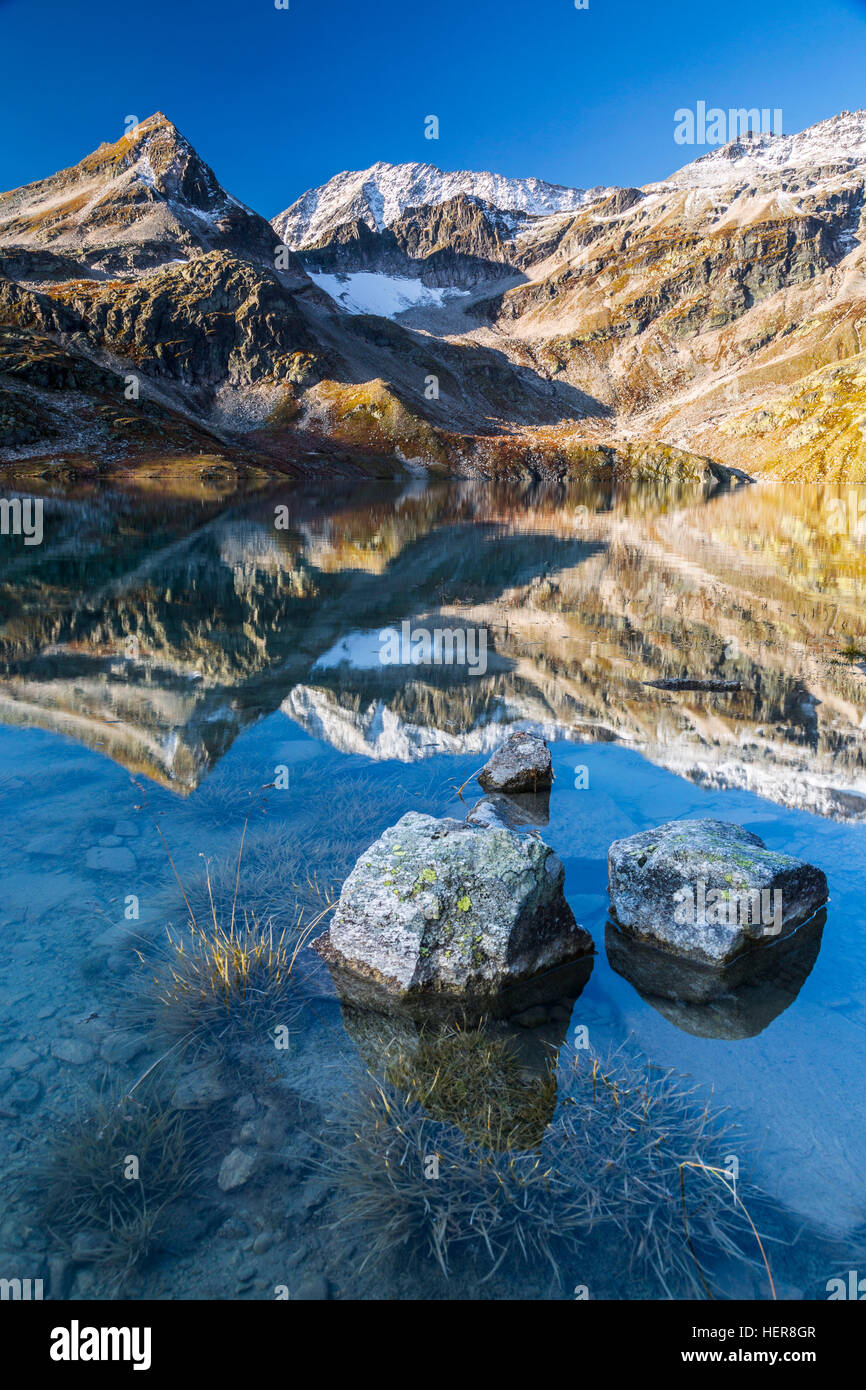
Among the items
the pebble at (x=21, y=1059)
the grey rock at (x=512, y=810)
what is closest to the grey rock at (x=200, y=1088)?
the pebble at (x=21, y=1059)

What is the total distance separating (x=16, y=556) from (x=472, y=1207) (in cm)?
4055

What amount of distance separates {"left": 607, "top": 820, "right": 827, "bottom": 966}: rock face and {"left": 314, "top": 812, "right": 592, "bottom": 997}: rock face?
2.87 ft

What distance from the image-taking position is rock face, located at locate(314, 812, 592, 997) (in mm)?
6551

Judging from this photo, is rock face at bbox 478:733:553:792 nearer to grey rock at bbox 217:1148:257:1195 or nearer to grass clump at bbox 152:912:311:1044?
grass clump at bbox 152:912:311:1044

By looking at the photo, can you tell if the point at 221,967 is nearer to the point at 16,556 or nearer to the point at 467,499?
the point at 16,556

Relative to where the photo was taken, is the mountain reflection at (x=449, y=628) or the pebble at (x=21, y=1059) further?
the mountain reflection at (x=449, y=628)

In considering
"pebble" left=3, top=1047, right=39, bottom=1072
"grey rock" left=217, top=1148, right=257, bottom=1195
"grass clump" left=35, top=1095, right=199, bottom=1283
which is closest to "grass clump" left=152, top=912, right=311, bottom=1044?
"grass clump" left=35, top=1095, right=199, bottom=1283

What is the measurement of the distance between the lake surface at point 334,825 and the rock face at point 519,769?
12.5 inches

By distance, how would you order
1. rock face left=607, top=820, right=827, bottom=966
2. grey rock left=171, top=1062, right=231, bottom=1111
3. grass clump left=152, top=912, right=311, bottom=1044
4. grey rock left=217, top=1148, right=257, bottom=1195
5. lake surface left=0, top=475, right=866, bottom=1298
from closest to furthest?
lake surface left=0, top=475, right=866, bottom=1298
grey rock left=217, top=1148, right=257, bottom=1195
grey rock left=171, top=1062, right=231, bottom=1111
grass clump left=152, top=912, right=311, bottom=1044
rock face left=607, top=820, right=827, bottom=966

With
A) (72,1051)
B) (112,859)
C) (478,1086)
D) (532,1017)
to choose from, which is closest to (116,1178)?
(72,1051)

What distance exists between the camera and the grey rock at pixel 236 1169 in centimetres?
482

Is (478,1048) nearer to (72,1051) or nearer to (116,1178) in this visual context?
(116,1178)

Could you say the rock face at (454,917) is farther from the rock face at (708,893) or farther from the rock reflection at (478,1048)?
the rock face at (708,893)
